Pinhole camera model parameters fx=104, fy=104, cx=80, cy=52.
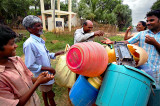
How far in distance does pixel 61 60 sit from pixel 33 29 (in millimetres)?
670

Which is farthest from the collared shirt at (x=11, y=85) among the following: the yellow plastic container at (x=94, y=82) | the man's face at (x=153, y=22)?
the man's face at (x=153, y=22)

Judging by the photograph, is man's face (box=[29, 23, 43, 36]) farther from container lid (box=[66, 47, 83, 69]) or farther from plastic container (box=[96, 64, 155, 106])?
plastic container (box=[96, 64, 155, 106])

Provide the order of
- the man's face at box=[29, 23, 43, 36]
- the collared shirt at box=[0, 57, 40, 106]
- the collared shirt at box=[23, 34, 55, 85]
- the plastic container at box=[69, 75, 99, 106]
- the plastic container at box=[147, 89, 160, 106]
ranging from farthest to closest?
the man's face at box=[29, 23, 43, 36]
the collared shirt at box=[23, 34, 55, 85]
the plastic container at box=[147, 89, 160, 106]
the plastic container at box=[69, 75, 99, 106]
the collared shirt at box=[0, 57, 40, 106]

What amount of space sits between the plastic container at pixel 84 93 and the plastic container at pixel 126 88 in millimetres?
94

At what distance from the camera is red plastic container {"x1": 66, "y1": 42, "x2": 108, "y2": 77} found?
3.01ft

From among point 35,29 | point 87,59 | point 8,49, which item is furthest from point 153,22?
point 8,49

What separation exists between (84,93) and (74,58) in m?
0.37

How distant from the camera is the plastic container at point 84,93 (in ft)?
3.42

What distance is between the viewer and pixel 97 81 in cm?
109

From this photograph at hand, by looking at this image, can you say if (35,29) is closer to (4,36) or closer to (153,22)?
(4,36)

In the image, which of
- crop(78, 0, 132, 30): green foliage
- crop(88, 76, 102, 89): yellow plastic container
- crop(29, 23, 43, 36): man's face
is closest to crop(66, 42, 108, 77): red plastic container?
crop(88, 76, 102, 89): yellow plastic container

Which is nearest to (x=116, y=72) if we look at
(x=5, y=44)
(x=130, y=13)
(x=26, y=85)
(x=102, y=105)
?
(x=102, y=105)

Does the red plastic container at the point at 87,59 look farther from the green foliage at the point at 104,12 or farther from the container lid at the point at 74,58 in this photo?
the green foliage at the point at 104,12

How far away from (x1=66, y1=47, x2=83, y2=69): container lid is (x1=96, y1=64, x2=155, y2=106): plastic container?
35cm
